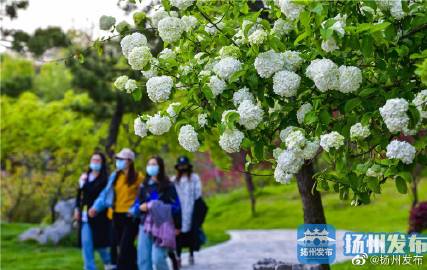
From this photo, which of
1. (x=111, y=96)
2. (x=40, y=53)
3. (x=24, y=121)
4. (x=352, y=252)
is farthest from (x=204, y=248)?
(x=352, y=252)

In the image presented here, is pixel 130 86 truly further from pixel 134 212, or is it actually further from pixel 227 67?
pixel 134 212

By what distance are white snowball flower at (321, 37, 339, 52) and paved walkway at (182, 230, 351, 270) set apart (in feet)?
30.8

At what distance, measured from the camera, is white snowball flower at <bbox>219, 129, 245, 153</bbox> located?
4473 mm

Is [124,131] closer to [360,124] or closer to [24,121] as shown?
[24,121]

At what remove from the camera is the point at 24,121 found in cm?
2233

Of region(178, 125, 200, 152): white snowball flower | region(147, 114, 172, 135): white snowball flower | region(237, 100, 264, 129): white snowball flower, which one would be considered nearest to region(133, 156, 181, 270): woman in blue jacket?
region(147, 114, 172, 135): white snowball flower

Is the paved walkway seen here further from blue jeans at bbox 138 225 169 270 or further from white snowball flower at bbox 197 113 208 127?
white snowball flower at bbox 197 113 208 127

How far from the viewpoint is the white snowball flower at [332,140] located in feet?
13.5

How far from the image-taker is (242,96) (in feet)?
14.9

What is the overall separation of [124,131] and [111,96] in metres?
4.43

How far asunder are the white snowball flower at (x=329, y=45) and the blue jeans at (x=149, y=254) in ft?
20.7

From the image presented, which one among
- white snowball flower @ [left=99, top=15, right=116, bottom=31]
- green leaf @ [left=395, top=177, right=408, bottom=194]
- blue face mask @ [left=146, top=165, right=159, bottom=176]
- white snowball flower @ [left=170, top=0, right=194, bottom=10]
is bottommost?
green leaf @ [left=395, top=177, right=408, bottom=194]

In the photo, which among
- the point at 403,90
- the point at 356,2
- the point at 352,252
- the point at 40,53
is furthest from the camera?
the point at 40,53

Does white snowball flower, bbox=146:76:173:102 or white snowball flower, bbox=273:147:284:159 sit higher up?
white snowball flower, bbox=146:76:173:102
